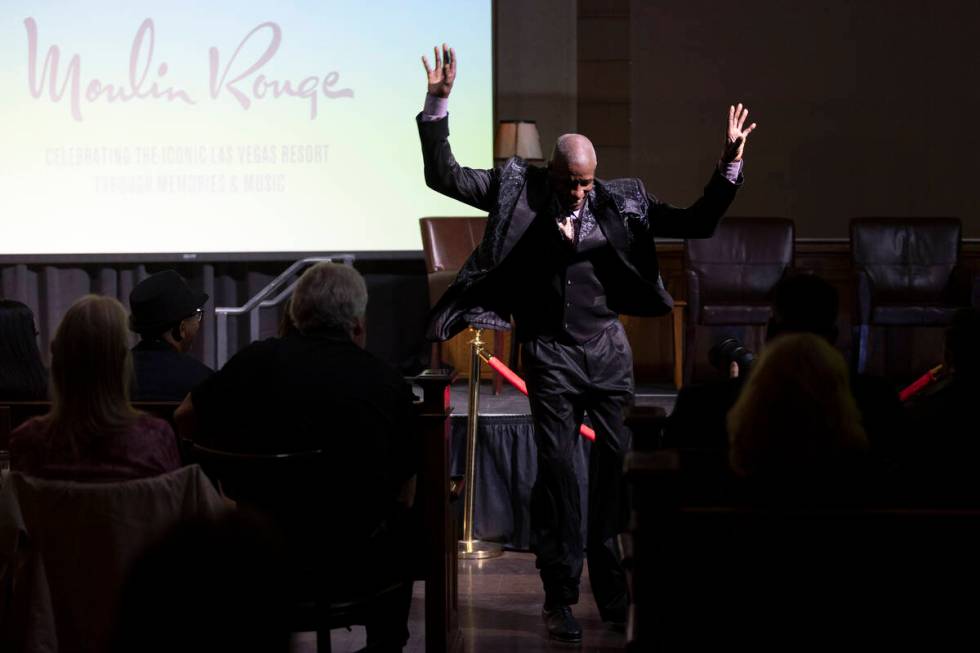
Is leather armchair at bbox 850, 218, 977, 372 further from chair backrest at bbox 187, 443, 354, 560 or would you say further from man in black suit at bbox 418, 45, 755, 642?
chair backrest at bbox 187, 443, 354, 560

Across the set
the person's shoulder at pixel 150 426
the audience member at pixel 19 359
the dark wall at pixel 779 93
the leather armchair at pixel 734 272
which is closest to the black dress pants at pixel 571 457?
the person's shoulder at pixel 150 426

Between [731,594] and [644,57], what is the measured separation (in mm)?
5939

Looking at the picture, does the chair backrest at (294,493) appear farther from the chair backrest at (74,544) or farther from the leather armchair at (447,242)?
the leather armchair at (447,242)

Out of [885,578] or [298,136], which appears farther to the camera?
[298,136]

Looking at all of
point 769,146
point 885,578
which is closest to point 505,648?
point 885,578

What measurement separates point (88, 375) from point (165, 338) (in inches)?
36.3

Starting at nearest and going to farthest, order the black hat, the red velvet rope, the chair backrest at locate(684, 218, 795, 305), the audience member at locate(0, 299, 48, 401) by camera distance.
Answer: the black hat → the audience member at locate(0, 299, 48, 401) → the red velvet rope → the chair backrest at locate(684, 218, 795, 305)

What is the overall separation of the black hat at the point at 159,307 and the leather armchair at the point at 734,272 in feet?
11.7

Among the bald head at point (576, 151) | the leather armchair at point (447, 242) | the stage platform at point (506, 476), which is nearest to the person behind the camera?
the bald head at point (576, 151)

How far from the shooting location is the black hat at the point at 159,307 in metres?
3.32

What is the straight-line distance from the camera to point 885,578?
2.06 m

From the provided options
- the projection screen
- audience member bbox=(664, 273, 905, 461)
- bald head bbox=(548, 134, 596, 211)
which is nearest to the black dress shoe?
audience member bbox=(664, 273, 905, 461)

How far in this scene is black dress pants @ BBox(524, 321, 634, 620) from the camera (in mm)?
3723

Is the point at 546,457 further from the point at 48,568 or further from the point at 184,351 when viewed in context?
the point at 48,568
